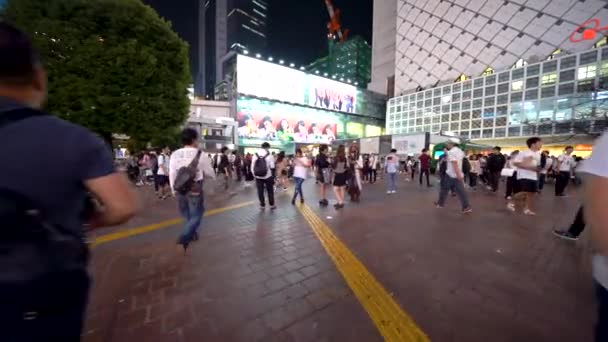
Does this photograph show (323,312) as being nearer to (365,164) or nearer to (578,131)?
(365,164)

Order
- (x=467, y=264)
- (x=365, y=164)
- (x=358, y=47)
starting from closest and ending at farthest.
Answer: (x=467, y=264) < (x=365, y=164) < (x=358, y=47)

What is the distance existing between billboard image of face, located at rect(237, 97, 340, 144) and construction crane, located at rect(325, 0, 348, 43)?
167 ft

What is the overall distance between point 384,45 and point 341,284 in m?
77.9

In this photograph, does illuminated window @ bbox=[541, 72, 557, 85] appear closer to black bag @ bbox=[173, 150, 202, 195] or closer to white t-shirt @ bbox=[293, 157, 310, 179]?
white t-shirt @ bbox=[293, 157, 310, 179]

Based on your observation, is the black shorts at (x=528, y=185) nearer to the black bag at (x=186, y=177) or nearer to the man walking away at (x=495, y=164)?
the man walking away at (x=495, y=164)

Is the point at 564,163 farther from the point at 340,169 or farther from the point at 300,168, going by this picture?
the point at 300,168

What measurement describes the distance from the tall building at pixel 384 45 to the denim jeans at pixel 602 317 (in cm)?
7210

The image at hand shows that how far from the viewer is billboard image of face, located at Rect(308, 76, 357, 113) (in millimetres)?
52281

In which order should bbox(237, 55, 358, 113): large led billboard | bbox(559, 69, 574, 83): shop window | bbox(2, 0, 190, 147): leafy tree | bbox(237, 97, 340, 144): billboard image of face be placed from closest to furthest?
1. bbox(2, 0, 190, 147): leafy tree
2. bbox(559, 69, 574, 83): shop window
3. bbox(237, 55, 358, 113): large led billboard
4. bbox(237, 97, 340, 144): billboard image of face

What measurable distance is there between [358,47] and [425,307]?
3799 inches

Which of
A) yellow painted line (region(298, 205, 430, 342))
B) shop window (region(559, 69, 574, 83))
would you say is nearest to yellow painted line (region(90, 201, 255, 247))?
yellow painted line (region(298, 205, 430, 342))

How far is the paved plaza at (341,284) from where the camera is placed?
2.06 m

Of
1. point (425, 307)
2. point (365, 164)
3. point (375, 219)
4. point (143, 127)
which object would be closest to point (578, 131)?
point (365, 164)

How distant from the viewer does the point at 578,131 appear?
34719 mm
